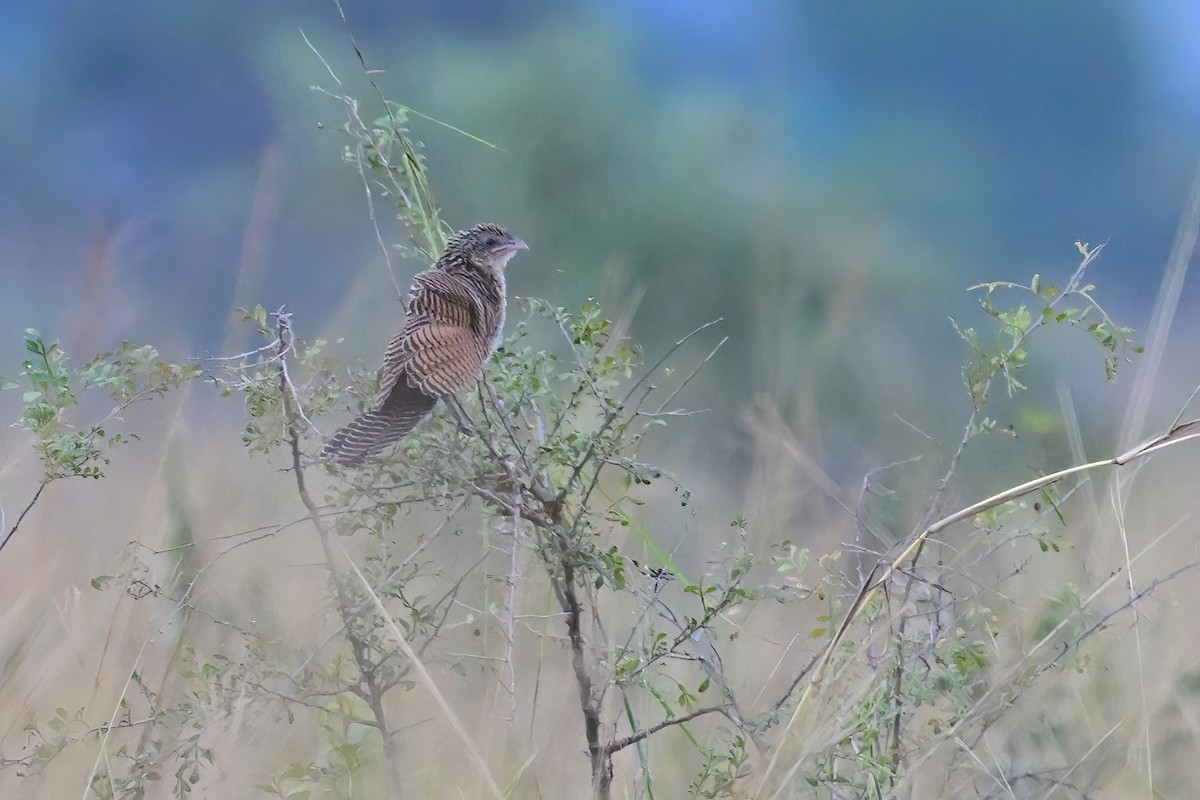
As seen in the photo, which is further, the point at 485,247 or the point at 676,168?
the point at 676,168

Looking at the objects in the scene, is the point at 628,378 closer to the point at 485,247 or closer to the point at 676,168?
the point at 485,247

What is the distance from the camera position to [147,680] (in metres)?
1.00

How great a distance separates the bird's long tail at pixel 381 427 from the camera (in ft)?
2.62

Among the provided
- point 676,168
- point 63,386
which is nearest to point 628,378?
point 63,386

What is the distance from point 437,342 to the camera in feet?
3.02

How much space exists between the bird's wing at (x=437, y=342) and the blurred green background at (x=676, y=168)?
1.83 feet

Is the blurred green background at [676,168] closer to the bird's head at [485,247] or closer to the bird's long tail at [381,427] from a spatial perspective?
the bird's head at [485,247]

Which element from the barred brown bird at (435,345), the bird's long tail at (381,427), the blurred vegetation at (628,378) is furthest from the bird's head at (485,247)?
the bird's long tail at (381,427)

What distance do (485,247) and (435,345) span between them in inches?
12.5

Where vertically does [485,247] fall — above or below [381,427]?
above

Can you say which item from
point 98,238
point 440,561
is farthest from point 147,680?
point 98,238

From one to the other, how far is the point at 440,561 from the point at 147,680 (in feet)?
0.99

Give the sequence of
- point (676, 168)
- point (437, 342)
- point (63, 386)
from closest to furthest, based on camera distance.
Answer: point (63, 386) → point (437, 342) → point (676, 168)

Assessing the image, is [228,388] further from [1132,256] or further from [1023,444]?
[1132,256]
